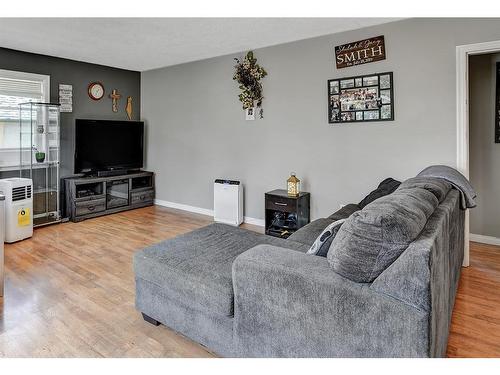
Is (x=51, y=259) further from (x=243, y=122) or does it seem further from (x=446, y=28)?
(x=446, y=28)

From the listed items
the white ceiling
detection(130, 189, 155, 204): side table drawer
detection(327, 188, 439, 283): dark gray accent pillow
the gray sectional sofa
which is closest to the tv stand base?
detection(130, 189, 155, 204): side table drawer

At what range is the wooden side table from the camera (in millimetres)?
3790

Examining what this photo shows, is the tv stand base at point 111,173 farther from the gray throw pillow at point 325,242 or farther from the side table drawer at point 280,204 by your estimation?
the gray throw pillow at point 325,242

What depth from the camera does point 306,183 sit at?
4105mm

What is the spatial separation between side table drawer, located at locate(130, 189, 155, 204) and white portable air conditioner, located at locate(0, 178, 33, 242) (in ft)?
5.58

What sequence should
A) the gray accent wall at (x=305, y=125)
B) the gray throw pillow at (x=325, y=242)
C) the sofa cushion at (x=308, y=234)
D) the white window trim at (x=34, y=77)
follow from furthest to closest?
the white window trim at (x=34, y=77) < the gray accent wall at (x=305, y=125) < the sofa cushion at (x=308, y=234) < the gray throw pillow at (x=325, y=242)

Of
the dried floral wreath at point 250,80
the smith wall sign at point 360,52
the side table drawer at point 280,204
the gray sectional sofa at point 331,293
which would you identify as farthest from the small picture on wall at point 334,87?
the gray sectional sofa at point 331,293

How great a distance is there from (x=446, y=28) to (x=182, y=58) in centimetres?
335

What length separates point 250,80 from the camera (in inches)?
173

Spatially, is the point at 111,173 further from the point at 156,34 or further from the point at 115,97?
the point at 156,34

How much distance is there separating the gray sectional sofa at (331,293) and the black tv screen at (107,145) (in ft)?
11.9

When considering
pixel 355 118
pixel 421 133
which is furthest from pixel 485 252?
pixel 355 118

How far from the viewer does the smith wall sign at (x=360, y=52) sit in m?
3.47

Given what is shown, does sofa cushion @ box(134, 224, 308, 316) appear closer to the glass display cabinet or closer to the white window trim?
the glass display cabinet
